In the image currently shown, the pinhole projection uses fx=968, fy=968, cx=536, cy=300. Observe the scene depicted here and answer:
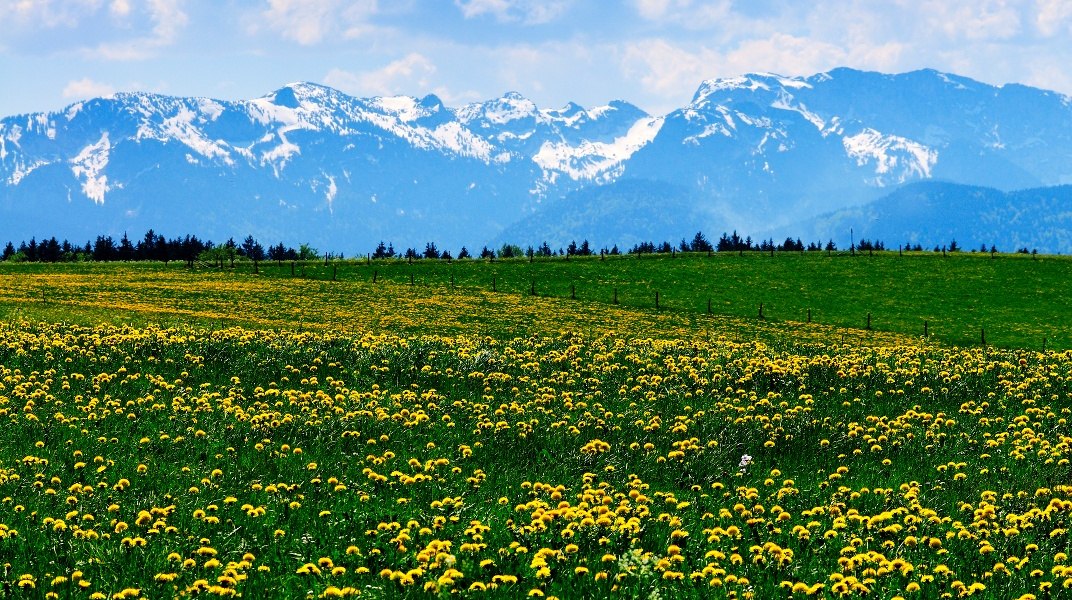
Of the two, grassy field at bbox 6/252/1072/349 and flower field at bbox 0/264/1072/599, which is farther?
grassy field at bbox 6/252/1072/349

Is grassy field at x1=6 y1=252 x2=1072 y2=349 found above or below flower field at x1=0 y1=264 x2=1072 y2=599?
above

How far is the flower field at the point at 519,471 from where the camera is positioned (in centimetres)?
1054

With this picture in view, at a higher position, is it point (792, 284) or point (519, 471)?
point (792, 284)

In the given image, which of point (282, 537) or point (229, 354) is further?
point (229, 354)

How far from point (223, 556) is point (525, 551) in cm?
346

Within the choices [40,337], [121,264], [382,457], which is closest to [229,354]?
[40,337]

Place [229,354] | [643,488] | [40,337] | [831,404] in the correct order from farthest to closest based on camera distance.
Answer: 1. [40,337]
2. [229,354]
3. [831,404]
4. [643,488]

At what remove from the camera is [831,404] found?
2195cm

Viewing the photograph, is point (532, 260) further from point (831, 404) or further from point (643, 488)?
point (643, 488)

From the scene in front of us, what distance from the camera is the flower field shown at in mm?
10539

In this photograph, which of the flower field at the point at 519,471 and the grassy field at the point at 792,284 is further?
the grassy field at the point at 792,284

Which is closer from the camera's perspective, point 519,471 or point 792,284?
point 519,471

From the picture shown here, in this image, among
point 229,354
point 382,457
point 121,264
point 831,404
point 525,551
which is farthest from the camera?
point 121,264

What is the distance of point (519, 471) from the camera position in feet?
51.7
